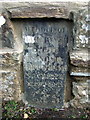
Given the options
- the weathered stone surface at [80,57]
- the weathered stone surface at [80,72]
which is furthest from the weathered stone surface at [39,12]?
the weathered stone surface at [80,72]

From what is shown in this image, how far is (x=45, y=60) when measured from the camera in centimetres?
140

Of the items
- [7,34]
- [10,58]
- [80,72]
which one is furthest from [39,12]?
[80,72]

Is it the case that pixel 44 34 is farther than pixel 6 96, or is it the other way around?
pixel 6 96

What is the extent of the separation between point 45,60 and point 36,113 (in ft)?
1.40

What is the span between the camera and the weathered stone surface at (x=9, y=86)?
57.2 inches

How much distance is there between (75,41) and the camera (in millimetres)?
1311

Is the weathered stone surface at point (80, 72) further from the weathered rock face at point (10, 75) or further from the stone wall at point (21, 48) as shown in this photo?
the weathered rock face at point (10, 75)

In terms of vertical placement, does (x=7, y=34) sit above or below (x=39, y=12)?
below

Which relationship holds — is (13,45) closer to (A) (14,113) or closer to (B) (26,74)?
(B) (26,74)

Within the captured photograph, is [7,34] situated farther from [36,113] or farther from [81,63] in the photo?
[36,113]

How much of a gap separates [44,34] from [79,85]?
454 millimetres

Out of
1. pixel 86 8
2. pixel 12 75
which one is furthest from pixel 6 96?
pixel 86 8

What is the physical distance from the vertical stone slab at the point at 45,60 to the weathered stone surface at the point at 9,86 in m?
0.07

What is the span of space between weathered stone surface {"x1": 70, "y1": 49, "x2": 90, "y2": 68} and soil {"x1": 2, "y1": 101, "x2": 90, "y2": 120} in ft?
1.30
